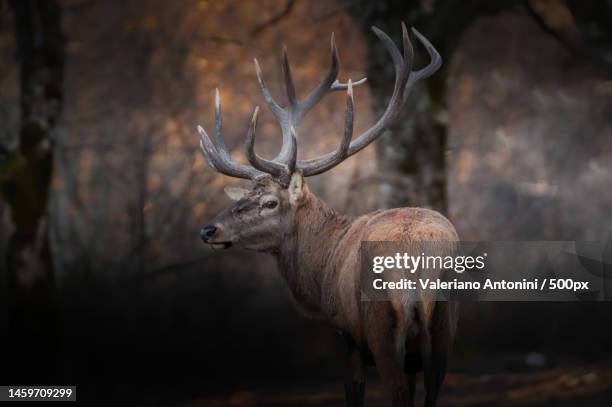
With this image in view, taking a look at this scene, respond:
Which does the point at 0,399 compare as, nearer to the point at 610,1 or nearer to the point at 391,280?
the point at 391,280

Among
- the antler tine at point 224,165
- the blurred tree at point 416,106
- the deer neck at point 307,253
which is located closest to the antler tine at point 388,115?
Answer: the deer neck at point 307,253

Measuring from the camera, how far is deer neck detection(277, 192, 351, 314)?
6.52 meters

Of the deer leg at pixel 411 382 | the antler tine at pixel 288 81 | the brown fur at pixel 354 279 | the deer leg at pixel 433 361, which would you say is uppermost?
the antler tine at pixel 288 81

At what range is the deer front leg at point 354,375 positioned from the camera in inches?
239

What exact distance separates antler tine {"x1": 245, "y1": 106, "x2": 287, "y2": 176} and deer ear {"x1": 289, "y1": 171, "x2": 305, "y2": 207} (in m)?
0.09

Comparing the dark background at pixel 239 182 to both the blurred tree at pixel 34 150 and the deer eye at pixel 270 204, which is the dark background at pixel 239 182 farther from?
the deer eye at pixel 270 204

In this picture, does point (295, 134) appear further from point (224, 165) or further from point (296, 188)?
point (224, 165)

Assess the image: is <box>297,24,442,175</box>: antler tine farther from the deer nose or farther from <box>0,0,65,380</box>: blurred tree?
<box>0,0,65,380</box>: blurred tree

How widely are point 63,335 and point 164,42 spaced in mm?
4114

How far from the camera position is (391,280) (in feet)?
18.1

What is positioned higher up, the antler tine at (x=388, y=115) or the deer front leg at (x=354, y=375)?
the antler tine at (x=388, y=115)

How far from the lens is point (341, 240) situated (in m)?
6.43

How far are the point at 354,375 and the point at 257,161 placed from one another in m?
1.51

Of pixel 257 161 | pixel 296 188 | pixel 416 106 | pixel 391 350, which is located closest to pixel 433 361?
pixel 391 350
